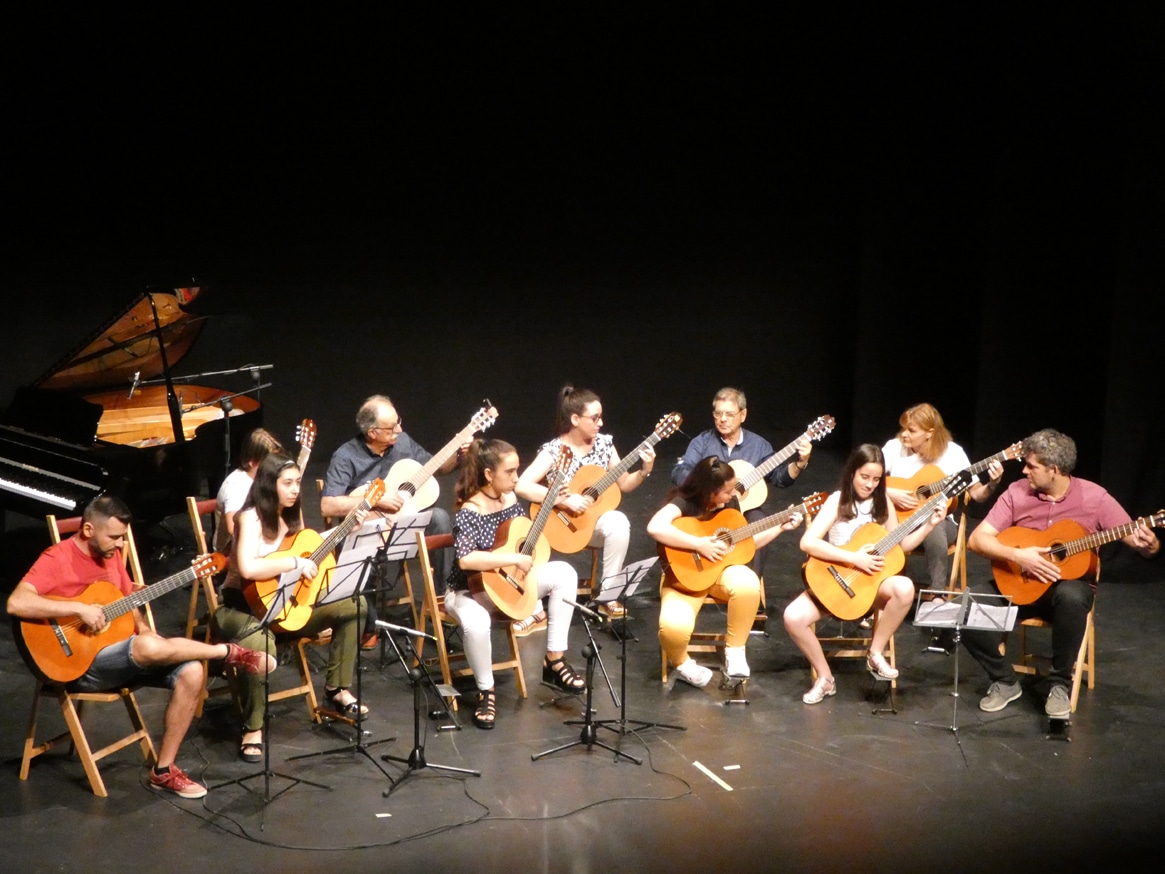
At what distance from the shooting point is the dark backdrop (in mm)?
9039

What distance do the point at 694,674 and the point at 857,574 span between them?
2.91 ft

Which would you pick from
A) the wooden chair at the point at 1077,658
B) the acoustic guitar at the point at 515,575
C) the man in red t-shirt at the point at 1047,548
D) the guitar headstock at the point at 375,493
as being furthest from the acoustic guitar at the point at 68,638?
the wooden chair at the point at 1077,658

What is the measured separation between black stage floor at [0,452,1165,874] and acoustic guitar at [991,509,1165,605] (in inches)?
21.4

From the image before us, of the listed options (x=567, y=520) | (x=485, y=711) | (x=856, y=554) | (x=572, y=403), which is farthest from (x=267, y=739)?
(x=856, y=554)

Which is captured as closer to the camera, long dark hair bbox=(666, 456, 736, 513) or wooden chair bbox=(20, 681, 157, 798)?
wooden chair bbox=(20, 681, 157, 798)

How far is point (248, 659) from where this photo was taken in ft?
16.5

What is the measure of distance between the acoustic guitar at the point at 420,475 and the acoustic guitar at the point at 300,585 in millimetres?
893

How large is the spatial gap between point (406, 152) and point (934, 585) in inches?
225

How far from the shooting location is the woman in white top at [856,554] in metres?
5.91

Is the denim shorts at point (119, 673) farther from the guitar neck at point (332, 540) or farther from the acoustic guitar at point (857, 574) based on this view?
the acoustic guitar at point (857, 574)

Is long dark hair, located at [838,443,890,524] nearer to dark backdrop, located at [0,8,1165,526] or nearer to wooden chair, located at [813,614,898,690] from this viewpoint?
wooden chair, located at [813,614,898,690]

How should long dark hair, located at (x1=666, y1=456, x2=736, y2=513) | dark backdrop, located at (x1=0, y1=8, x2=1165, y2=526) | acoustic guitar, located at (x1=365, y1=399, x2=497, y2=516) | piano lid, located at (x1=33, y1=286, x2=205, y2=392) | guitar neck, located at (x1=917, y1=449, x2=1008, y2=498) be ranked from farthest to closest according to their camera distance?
dark backdrop, located at (x1=0, y1=8, x2=1165, y2=526) < piano lid, located at (x1=33, y1=286, x2=205, y2=392) < acoustic guitar, located at (x1=365, y1=399, x2=497, y2=516) < guitar neck, located at (x1=917, y1=449, x2=1008, y2=498) < long dark hair, located at (x1=666, y1=456, x2=736, y2=513)

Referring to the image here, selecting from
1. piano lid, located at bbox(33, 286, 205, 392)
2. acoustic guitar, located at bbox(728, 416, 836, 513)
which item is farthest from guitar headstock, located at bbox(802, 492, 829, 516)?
piano lid, located at bbox(33, 286, 205, 392)

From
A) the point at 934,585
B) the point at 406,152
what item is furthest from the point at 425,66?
the point at 934,585
